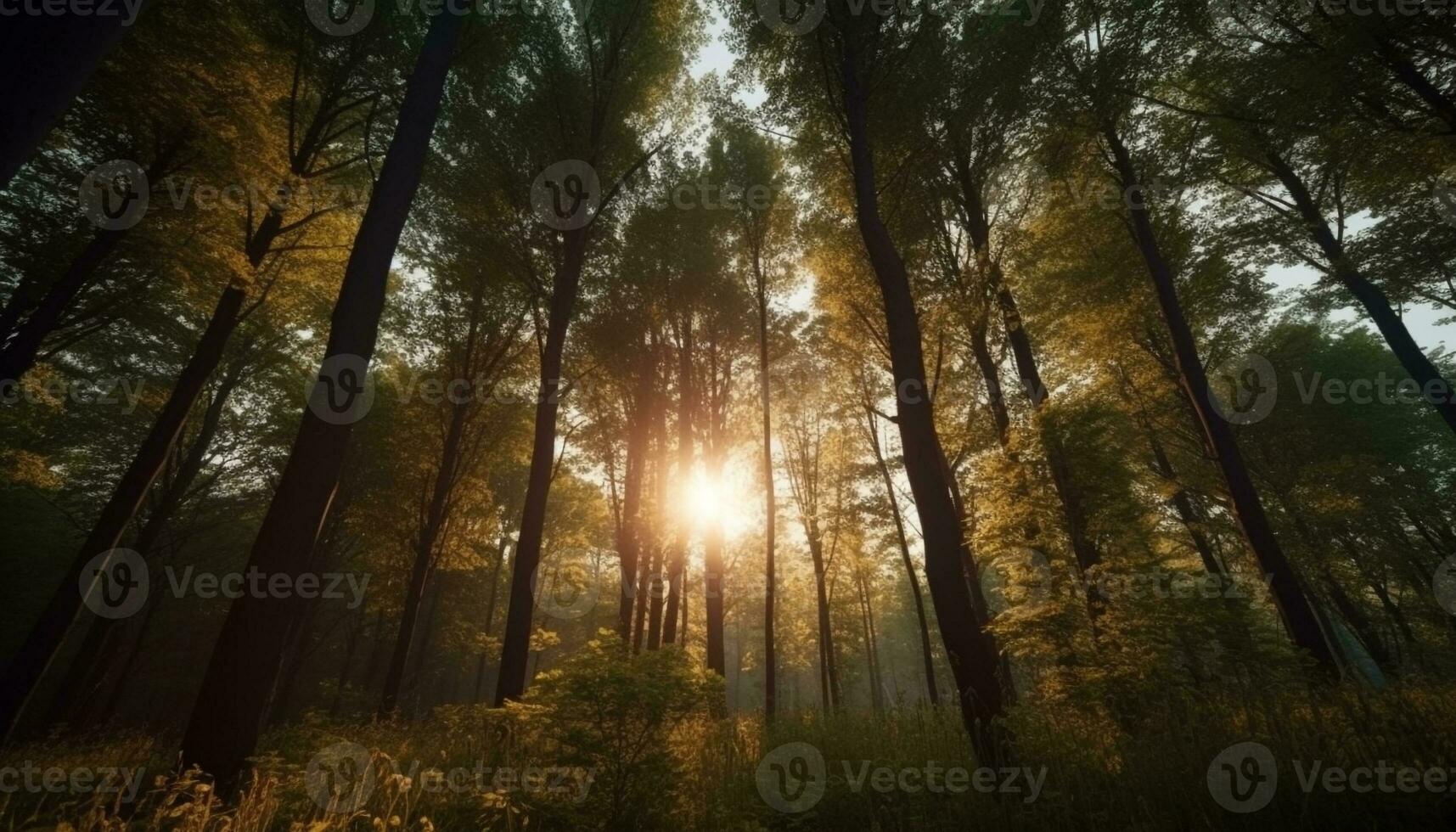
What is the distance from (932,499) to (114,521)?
41.4ft

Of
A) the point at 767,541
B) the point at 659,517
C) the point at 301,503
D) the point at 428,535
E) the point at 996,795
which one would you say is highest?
the point at 659,517

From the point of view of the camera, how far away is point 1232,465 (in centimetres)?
900

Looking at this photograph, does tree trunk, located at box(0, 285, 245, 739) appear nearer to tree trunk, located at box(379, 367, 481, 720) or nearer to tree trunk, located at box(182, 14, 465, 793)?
tree trunk, located at box(379, 367, 481, 720)

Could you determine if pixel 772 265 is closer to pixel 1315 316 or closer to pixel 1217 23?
pixel 1217 23

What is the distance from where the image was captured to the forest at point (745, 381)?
4.10 metres

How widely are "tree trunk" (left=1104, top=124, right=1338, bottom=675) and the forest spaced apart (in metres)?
0.09

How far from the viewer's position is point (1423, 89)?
7996mm

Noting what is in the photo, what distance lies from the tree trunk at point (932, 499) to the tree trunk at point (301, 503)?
5358 millimetres

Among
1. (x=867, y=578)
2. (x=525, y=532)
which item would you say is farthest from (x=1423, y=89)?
(x=867, y=578)

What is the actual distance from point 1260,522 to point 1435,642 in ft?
68.9

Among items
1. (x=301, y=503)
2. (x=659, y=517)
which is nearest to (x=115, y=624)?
(x=659, y=517)

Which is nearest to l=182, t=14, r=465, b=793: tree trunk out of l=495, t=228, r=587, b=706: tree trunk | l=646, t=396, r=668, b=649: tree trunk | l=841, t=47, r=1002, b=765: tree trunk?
l=495, t=228, r=587, b=706: tree trunk

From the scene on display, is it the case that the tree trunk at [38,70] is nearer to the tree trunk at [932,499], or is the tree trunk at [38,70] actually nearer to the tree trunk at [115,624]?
the tree trunk at [932,499]

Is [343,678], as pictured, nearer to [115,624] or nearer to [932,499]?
[115,624]
